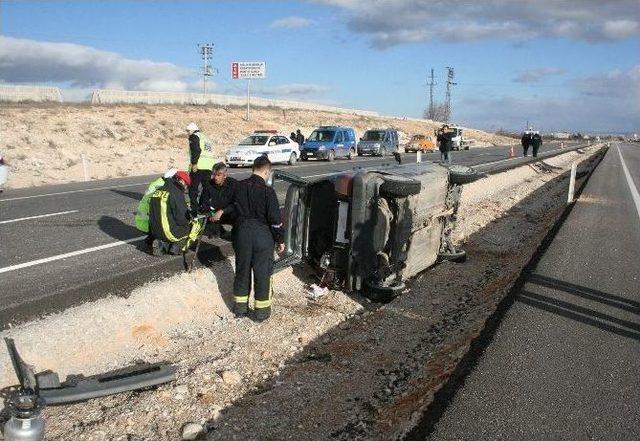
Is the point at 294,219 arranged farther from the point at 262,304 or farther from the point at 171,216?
the point at 171,216

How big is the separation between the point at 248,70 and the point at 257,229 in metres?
53.9

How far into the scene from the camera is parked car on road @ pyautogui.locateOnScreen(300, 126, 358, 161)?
1128 inches

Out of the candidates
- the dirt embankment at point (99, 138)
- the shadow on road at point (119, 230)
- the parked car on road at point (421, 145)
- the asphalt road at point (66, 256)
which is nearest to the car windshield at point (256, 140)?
the dirt embankment at point (99, 138)

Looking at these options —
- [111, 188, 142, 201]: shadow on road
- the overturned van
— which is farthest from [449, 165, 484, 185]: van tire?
[111, 188, 142, 201]: shadow on road

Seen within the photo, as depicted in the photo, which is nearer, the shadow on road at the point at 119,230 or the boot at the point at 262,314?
the boot at the point at 262,314

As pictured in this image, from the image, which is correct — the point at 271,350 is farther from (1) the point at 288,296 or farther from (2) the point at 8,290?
(2) the point at 8,290

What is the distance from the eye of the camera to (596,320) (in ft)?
18.7

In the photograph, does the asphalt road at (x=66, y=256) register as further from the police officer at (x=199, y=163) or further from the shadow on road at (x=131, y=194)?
the police officer at (x=199, y=163)

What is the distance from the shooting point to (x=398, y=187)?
595 centimetres

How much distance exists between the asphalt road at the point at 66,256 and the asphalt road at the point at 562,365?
3.87 m

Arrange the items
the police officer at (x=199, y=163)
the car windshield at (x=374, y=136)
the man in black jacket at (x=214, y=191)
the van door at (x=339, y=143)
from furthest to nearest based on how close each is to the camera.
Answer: the car windshield at (x=374, y=136) → the van door at (x=339, y=143) → the police officer at (x=199, y=163) → the man in black jacket at (x=214, y=191)

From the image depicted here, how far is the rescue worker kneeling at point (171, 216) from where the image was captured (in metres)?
7.11

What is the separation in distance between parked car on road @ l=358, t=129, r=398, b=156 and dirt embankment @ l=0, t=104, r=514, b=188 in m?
8.65

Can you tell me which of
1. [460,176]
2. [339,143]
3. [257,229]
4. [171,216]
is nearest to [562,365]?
[257,229]
